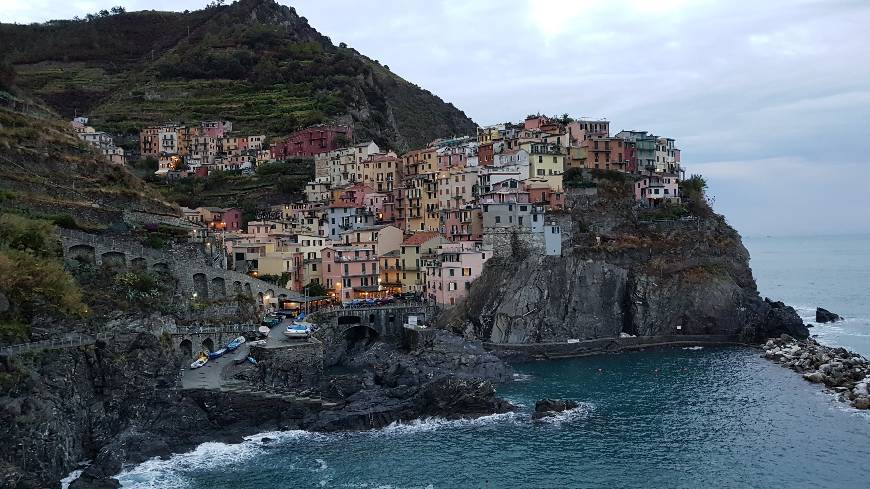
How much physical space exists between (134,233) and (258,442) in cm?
2857

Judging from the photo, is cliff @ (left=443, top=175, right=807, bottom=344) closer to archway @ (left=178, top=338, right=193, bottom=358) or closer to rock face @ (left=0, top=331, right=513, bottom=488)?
rock face @ (left=0, top=331, right=513, bottom=488)

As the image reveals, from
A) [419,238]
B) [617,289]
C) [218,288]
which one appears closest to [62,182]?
[218,288]

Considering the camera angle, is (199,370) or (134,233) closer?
(199,370)

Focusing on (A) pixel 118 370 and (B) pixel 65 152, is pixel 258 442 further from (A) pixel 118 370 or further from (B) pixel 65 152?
(B) pixel 65 152

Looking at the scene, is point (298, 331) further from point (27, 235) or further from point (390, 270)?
point (390, 270)

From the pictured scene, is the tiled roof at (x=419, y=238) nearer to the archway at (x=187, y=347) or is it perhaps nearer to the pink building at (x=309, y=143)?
the archway at (x=187, y=347)

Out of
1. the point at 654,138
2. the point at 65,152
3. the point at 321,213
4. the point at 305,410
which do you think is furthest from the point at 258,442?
the point at 654,138

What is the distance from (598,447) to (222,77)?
133m

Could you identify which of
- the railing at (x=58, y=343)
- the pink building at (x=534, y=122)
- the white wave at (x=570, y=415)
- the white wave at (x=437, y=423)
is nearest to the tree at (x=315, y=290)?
the white wave at (x=437, y=423)

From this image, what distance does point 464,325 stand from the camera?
75625mm

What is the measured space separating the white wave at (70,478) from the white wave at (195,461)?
2116mm

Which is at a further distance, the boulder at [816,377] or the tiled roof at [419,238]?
the tiled roof at [419,238]

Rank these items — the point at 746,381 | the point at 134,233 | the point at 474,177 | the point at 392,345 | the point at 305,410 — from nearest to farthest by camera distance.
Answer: the point at 305,410
the point at 746,381
the point at 134,233
the point at 392,345
the point at 474,177

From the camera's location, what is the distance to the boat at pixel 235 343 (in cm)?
6088
